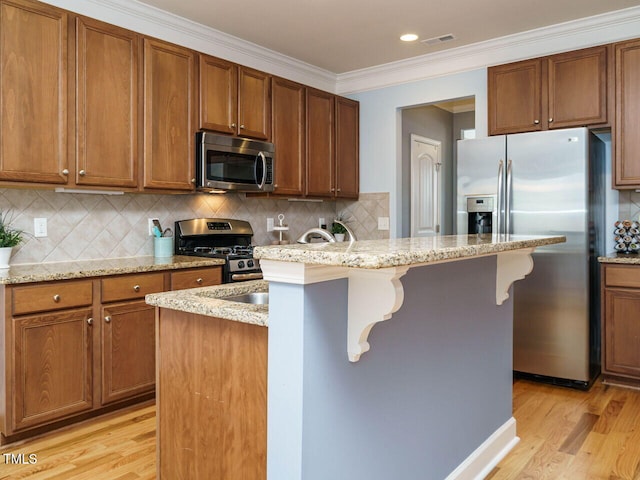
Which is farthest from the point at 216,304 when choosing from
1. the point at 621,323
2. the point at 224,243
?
the point at 621,323

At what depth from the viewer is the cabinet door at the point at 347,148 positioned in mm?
4809

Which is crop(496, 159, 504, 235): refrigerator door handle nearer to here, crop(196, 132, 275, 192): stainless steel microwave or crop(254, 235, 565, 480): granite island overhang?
crop(254, 235, 565, 480): granite island overhang

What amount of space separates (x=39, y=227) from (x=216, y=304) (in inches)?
81.4

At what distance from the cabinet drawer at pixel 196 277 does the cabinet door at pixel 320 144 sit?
1344mm

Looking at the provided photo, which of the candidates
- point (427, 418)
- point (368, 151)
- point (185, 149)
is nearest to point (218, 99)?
point (185, 149)

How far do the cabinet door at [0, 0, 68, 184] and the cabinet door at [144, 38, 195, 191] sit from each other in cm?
53

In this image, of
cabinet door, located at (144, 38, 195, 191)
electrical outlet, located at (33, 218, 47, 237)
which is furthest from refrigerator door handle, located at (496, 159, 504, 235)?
electrical outlet, located at (33, 218, 47, 237)

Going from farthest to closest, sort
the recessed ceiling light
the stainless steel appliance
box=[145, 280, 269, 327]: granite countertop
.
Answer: the recessed ceiling light < the stainless steel appliance < box=[145, 280, 269, 327]: granite countertop

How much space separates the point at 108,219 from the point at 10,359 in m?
1.20

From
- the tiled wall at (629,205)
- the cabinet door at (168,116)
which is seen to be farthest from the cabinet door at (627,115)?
the cabinet door at (168,116)

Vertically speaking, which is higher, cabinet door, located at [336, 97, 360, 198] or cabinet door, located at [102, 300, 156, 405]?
cabinet door, located at [336, 97, 360, 198]

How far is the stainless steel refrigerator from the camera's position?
11.3 feet

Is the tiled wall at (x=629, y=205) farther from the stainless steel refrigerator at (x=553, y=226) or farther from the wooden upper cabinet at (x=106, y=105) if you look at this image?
the wooden upper cabinet at (x=106, y=105)

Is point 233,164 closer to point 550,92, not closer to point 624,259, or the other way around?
point 550,92
